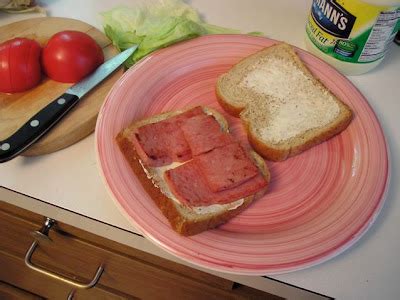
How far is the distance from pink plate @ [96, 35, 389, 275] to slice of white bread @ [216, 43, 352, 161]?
0.03 m

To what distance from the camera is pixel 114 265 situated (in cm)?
101

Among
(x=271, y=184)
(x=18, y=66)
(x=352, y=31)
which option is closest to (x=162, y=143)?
(x=271, y=184)

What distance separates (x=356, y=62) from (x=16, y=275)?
125cm

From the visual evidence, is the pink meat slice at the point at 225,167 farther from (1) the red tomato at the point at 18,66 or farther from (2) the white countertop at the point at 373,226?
(1) the red tomato at the point at 18,66

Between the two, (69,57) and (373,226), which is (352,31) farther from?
(69,57)

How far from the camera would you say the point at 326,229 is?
29.0 inches

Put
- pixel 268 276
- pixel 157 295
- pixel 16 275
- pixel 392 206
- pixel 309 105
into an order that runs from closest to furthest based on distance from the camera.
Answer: pixel 268 276 < pixel 392 206 < pixel 309 105 < pixel 157 295 < pixel 16 275

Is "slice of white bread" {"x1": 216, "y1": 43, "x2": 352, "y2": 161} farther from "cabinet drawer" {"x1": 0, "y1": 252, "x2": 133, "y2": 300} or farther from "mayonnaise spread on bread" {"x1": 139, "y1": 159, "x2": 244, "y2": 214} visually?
"cabinet drawer" {"x1": 0, "y1": 252, "x2": 133, "y2": 300}

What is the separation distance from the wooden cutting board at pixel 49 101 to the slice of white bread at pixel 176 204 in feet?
0.40

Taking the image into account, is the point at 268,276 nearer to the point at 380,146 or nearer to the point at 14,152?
the point at 380,146

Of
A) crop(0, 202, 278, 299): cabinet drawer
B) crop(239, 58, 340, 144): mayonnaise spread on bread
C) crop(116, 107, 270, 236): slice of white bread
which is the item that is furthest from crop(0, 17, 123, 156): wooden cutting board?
crop(239, 58, 340, 144): mayonnaise spread on bread

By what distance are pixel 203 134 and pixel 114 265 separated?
45 cm

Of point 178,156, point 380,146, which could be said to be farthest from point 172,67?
point 380,146

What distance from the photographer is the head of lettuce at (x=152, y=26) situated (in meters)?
1.02
